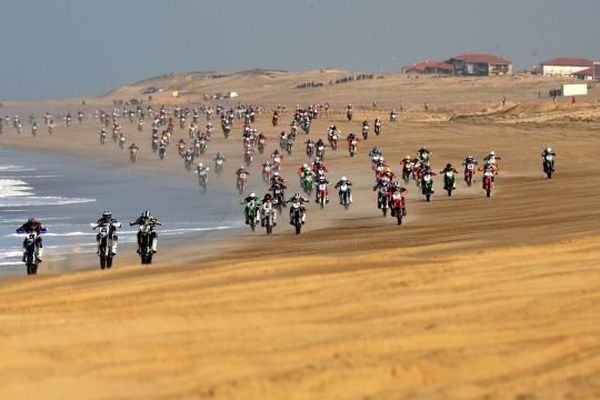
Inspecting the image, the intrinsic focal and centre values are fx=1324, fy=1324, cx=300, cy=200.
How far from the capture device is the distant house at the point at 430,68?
584 ft

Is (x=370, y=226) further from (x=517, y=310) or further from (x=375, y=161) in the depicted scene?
(x=517, y=310)

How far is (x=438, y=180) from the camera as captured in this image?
43.8 metres

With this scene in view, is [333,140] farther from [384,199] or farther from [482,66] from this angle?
[482,66]

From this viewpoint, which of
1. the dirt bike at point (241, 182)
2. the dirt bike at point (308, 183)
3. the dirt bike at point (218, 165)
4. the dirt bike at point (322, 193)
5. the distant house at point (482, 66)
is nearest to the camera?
the dirt bike at point (322, 193)

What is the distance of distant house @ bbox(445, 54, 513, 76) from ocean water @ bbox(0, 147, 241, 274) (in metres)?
107

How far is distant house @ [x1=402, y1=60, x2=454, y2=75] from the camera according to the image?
17788 cm

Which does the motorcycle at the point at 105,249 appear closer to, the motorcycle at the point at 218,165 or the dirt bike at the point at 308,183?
the dirt bike at the point at 308,183

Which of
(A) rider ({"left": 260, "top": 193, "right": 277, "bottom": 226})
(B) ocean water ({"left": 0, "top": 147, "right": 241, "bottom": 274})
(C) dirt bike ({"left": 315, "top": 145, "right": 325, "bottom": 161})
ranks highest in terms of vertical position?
(C) dirt bike ({"left": 315, "top": 145, "right": 325, "bottom": 161})

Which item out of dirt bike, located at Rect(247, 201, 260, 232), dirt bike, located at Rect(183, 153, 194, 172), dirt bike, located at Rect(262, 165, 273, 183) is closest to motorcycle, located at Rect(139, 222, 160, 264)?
dirt bike, located at Rect(247, 201, 260, 232)

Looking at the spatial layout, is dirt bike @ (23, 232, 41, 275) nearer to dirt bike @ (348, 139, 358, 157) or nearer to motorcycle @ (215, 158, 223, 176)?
motorcycle @ (215, 158, 223, 176)

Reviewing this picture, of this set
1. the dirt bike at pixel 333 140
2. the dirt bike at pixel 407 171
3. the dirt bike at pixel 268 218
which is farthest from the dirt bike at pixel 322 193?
the dirt bike at pixel 333 140

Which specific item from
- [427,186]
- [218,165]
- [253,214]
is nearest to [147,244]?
[253,214]

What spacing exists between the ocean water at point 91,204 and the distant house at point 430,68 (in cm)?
11565

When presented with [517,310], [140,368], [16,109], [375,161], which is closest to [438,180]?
[375,161]
